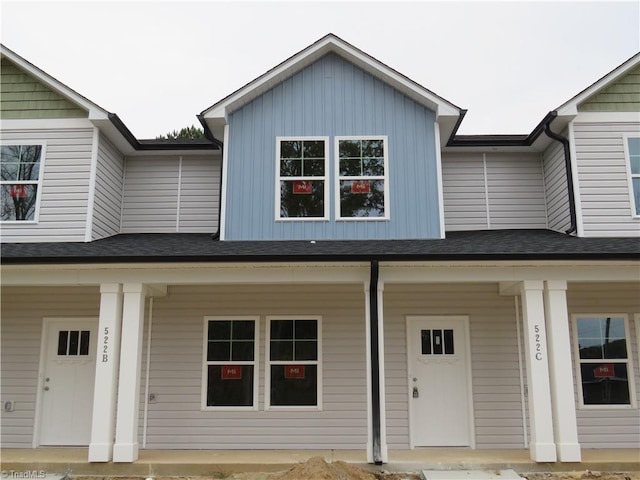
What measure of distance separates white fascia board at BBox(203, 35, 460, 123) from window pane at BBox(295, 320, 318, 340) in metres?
3.79

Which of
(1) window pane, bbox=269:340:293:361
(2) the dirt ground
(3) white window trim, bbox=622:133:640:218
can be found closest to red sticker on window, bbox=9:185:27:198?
(2) the dirt ground

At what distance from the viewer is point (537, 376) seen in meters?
6.98

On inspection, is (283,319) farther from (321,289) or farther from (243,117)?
(243,117)

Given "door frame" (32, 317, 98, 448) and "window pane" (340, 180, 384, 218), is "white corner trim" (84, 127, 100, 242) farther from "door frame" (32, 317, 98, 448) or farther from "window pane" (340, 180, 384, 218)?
"window pane" (340, 180, 384, 218)

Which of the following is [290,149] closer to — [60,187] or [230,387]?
[60,187]

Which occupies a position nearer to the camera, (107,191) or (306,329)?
(306,329)

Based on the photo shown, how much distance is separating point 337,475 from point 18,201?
23.2 ft

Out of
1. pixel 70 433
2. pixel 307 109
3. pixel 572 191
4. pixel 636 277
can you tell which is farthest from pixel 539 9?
pixel 70 433

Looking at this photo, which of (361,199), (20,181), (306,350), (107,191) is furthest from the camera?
(107,191)

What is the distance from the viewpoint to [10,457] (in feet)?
24.5

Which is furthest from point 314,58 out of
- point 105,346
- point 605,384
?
point 605,384

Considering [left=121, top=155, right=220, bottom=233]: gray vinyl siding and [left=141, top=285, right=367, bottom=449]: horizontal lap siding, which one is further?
[left=121, top=155, right=220, bottom=233]: gray vinyl siding

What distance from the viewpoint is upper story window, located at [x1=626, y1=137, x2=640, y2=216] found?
8820mm

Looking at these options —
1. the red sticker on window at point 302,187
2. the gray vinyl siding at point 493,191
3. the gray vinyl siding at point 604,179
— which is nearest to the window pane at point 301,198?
the red sticker on window at point 302,187
